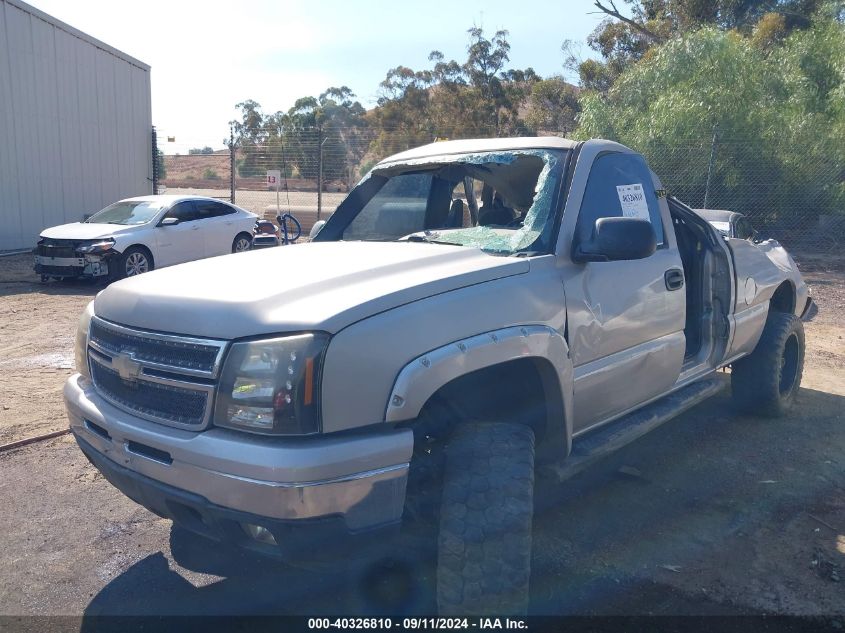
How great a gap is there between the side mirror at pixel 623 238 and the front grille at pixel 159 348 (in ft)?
5.53

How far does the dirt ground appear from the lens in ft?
10.2

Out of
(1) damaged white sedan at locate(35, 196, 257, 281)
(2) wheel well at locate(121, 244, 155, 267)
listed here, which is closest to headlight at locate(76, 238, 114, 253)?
(1) damaged white sedan at locate(35, 196, 257, 281)

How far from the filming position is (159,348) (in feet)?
8.71

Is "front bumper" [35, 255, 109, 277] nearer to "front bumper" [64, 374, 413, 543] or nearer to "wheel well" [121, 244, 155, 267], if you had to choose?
"wheel well" [121, 244, 155, 267]

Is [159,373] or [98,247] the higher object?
[159,373]

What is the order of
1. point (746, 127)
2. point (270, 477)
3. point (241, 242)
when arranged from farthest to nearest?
point (746, 127) < point (241, 242) < point (270, 477)

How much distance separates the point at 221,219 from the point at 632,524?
11.3 meters

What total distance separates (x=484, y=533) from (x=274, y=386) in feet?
2.91

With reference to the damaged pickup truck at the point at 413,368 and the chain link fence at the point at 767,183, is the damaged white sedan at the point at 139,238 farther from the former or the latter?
the chain link fence at the point at 767,183

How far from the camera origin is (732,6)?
1131 inches

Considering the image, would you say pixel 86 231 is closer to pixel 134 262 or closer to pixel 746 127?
pixel 134 262

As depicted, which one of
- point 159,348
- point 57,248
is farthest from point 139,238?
point 159,348

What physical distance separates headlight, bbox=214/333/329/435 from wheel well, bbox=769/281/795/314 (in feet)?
15.2

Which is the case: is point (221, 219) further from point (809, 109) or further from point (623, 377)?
point (809, 109)
